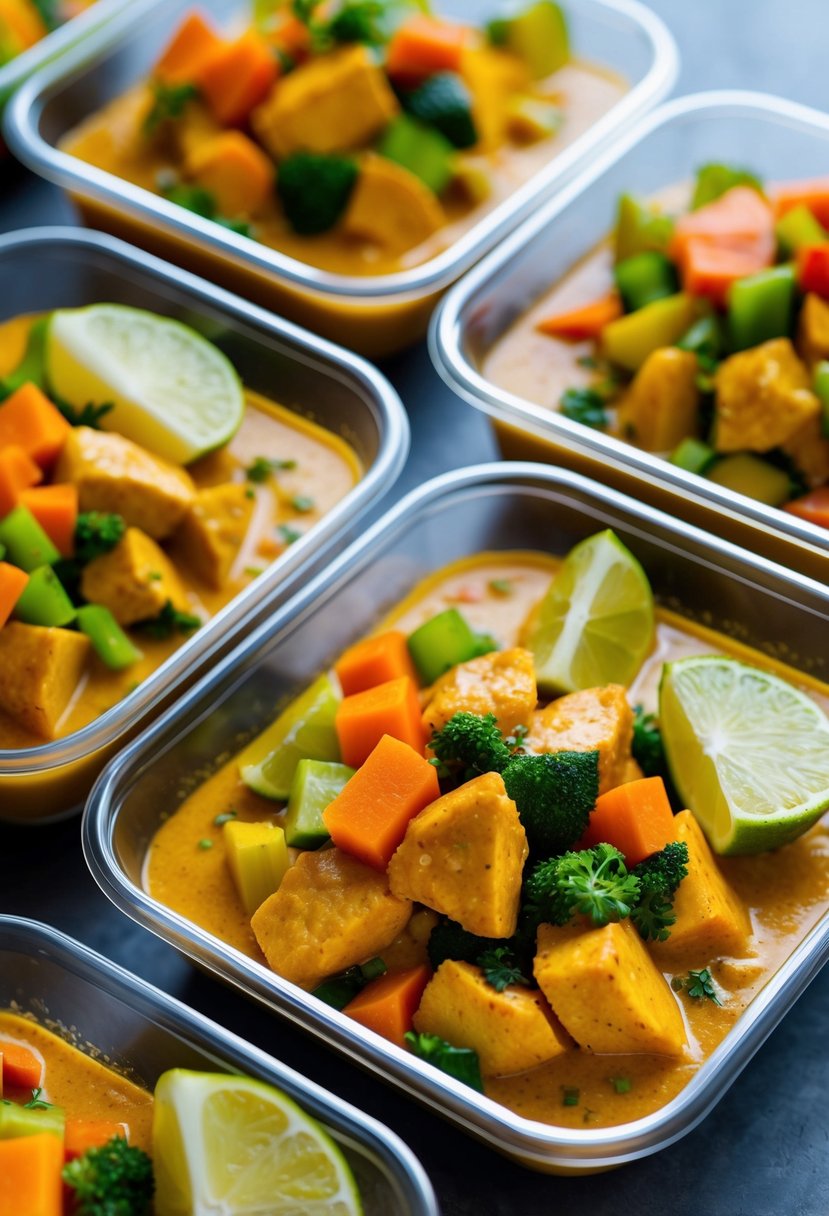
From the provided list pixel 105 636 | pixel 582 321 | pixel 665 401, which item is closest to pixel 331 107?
pixel 582 321

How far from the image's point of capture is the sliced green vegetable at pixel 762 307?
10.3 feet

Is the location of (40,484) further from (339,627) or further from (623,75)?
(623,75)

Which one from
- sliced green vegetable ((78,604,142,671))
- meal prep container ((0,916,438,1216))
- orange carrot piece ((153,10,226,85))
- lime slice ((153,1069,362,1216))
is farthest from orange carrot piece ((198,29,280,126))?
lime slice ((153,1069,362,1216))

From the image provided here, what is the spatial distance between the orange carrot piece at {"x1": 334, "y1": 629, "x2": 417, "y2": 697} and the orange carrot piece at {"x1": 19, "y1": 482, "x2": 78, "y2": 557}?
0.60m

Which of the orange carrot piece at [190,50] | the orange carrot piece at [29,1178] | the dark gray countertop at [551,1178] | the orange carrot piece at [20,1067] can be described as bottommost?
the dark gray countertop at [551,1178]

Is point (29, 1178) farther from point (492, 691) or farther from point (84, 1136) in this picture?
point (492, 691)

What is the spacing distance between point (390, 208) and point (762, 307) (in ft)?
3.38

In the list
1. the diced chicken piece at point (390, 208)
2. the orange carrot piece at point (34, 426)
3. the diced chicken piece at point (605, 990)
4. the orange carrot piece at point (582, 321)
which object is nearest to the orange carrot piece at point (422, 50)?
the diced chicken piece at point (390, 208)

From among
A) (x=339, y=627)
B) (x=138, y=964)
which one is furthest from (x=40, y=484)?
(x=138, y=964)

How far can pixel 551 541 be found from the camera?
307cm

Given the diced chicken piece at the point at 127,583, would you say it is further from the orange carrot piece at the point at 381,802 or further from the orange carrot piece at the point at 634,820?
the orange carrot piece at the point at 634,820

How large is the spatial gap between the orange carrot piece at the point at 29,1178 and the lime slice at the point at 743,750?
1.20m

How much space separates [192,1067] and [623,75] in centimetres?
308

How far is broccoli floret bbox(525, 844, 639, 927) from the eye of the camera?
2.24 metres
